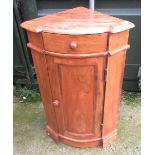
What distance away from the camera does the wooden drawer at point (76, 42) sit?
190 cm

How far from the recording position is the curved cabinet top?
189cm

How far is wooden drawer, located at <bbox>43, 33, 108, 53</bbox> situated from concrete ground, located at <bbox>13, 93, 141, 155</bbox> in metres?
0.97

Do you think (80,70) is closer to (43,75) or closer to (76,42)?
(76,42)

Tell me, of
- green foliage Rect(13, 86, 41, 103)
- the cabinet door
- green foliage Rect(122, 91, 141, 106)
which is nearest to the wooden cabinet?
the cabinet door

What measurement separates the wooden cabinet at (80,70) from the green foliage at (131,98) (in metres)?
0.68

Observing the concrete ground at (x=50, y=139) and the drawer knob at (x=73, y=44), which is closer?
the drawer knob at (x=73, y=44)

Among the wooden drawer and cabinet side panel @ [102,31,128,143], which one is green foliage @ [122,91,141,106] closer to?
cabinet side panel @ [102,31,128,143]

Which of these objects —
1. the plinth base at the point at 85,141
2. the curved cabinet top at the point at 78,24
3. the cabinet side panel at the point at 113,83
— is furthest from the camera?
the plinth base at the point at 85,141

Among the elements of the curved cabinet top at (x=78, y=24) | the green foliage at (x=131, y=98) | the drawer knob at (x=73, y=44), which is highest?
the curved cabinet top at (x=78, y=24)

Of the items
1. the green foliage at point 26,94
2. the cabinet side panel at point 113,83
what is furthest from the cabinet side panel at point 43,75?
the green foliage at point 26,94

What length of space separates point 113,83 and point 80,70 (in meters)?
0.32

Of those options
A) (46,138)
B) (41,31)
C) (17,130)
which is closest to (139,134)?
(46,138)

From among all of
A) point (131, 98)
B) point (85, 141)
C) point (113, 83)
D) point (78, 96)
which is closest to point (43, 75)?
point (78, 96)

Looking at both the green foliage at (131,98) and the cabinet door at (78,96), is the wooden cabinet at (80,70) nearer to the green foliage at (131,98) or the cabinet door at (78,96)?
the cabinet door at (78,96)
